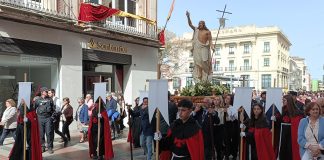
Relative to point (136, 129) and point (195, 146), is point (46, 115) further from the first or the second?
point (195, 146)

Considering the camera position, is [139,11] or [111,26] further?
[139,11]

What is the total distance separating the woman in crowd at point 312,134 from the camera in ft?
19.7

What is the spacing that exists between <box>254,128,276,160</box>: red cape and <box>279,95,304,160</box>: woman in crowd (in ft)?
3.03

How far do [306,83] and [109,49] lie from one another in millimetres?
124258

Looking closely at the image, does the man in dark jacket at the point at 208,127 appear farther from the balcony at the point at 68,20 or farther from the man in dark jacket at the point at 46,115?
the balcony at the point at 68,20

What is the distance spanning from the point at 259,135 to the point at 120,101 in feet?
29.6

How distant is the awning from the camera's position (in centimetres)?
1370

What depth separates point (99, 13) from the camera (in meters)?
17.0

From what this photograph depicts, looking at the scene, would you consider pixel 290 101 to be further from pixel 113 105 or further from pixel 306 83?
pixel 306 83

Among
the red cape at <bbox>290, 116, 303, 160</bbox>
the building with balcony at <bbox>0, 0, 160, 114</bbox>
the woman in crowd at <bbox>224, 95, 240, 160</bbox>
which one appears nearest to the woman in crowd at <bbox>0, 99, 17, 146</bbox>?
the building with balcony at <bbox>0, 0, 160, 114</bbox>

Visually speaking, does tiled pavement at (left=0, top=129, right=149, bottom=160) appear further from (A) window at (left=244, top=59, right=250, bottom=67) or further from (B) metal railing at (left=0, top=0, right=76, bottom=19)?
(A) window at (left=244, top=59, right=250, bottom=67)

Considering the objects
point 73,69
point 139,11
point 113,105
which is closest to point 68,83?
point 73,69

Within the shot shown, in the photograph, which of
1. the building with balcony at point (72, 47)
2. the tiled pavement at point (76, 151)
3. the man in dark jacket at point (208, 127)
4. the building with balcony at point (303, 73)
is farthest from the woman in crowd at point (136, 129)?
the building with balcony at point (303, 73)

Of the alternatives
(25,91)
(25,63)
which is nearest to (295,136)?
(25,91)
